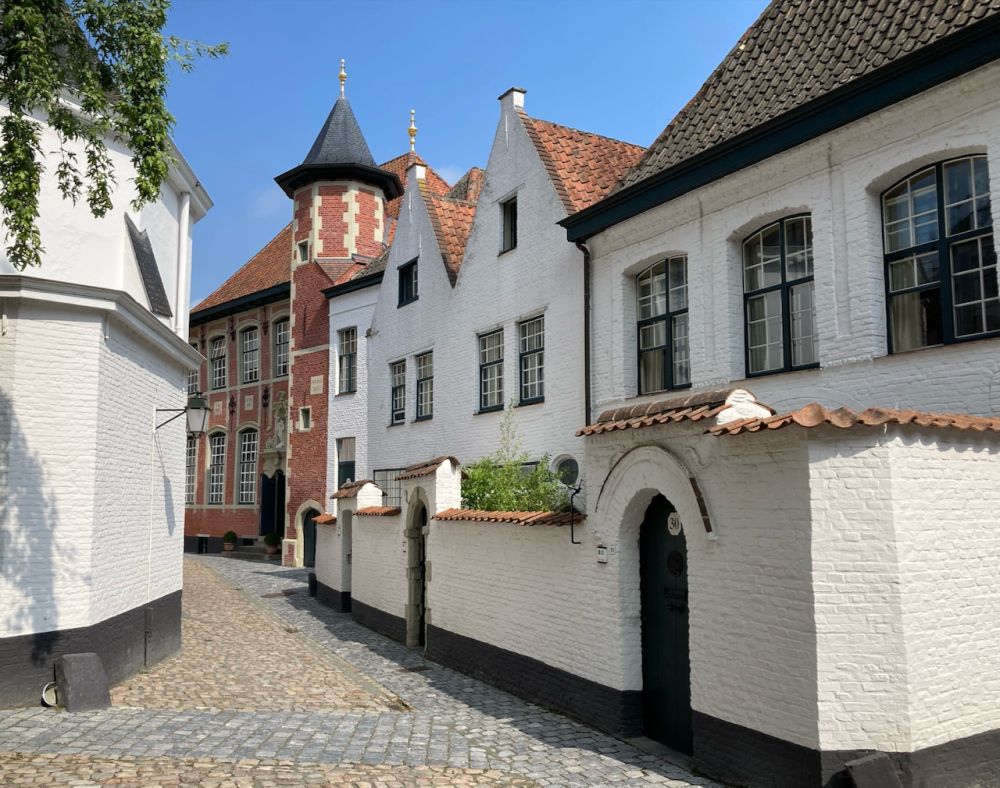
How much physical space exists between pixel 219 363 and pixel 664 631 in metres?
26.3

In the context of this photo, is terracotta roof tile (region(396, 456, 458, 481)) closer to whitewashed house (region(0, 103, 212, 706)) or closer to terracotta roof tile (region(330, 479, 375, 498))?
terracotta roof tile (region(330, 479, 375, 498))

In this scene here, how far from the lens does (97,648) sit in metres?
9.91

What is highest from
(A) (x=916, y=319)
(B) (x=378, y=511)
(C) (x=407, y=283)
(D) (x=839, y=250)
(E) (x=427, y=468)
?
(C) (x=407, y=283)

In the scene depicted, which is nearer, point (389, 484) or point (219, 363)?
point (389, 484)

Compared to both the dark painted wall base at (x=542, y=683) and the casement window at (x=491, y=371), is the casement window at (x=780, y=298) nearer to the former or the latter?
the dark painted wall base at (x=542, y=683)

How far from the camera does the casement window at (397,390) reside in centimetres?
1981

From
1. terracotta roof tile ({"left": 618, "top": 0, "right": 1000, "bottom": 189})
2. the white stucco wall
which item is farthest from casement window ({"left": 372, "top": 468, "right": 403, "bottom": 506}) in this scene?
terracotta roof tile ({"left": 618, "top": 0, "right": 1000, "bottom": 189})

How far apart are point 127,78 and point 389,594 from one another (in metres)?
9.56

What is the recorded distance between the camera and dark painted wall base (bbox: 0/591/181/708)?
9.16m

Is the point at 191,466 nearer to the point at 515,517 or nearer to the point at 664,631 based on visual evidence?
the point at 515,517

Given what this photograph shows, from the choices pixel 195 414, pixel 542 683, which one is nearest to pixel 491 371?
pixel 195 414

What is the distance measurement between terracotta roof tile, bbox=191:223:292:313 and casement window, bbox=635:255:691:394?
18612 millimetres

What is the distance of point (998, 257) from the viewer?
308 inches

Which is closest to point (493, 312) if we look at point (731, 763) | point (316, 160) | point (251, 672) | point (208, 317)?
point (251, 672)
